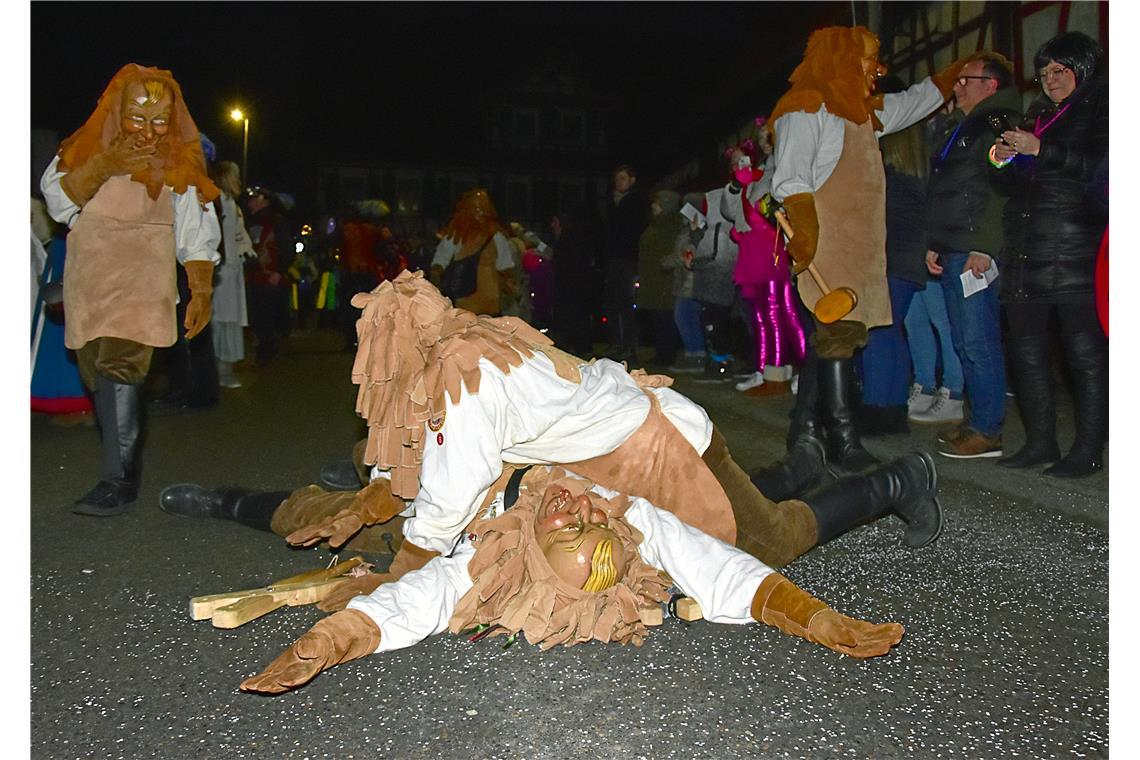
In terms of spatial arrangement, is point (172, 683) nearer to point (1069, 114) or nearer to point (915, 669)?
point (915, 669)

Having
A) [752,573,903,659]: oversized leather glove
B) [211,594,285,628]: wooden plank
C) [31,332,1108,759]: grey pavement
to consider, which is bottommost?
[31,332,1108,759]: grey pavement

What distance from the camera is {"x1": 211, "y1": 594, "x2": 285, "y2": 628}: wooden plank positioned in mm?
3089

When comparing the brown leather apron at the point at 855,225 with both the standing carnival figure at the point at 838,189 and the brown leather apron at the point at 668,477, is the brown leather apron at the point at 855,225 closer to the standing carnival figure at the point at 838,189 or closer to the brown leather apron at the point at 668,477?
the standing carnival figure at the point at 838,189

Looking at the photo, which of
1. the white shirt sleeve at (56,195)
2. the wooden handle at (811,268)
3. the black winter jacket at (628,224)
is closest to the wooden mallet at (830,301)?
the wooden handle at (811,268)

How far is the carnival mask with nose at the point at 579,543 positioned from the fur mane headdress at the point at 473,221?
21.0 ft

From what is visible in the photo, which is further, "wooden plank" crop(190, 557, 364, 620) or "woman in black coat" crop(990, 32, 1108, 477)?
"woman in black coat" crop(990, 32, 1108, 477)

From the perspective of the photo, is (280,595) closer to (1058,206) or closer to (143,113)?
(143,113)

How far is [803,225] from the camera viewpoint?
5.00m

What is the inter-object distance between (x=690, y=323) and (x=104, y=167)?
7.28 meters

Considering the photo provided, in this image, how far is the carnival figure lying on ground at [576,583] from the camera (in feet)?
9.30

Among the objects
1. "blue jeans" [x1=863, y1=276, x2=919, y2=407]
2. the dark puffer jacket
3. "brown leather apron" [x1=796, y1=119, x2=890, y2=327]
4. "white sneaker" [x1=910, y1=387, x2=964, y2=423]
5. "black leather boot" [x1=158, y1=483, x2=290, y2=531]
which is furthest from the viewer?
"white sneaker" [x1=910, y1=387, x2=964, y2=423]

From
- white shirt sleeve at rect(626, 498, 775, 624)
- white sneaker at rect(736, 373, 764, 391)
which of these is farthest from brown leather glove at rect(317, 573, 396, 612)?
white sneaker at rect(736, 373, 764, 391)

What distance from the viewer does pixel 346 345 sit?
16625mm

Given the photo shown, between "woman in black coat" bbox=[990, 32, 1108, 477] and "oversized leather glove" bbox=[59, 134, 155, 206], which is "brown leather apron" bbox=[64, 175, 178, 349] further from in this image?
"woman in black coat" bbox=[990, 32, 1108, 477]
